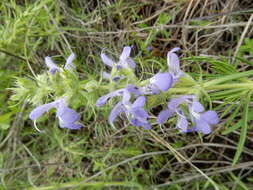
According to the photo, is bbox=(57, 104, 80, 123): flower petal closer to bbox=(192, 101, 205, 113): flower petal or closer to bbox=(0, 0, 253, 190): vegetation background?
bbox=(192, 101, 205, 113): flower petal

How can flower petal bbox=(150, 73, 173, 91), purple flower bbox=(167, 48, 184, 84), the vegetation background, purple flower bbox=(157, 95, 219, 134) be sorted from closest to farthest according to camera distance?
flower petal bbox=(150, 73, 173, 91) < purple flower bbox=(157, 95, 219, 134) < purple flower bbox=(167, 48, 184, 84) < the vegetation background

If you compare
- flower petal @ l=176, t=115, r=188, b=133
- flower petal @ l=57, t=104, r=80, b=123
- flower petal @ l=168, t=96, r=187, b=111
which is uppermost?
flower petal @ l=57, t=104, r=80, b=123

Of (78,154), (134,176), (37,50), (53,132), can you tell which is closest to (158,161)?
(134,176)

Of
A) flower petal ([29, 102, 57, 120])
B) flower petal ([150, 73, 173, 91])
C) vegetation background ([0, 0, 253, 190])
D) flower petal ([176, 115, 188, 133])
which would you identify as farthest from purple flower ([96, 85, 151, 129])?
vegetation background ([0, 0, 253, 190])

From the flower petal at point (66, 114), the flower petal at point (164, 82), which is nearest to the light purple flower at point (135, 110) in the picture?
the flower petal at point (164, 82)

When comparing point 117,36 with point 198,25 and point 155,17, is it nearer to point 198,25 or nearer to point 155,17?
point 155,17

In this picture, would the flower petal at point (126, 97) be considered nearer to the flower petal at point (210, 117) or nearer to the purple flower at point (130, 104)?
the purple flower at point (130, 104)

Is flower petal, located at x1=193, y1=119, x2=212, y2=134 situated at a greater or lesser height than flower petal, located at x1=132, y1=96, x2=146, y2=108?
lesser

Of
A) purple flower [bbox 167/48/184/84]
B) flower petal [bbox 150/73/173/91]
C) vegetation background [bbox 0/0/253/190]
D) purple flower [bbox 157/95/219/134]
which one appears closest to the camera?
flower petal [bbox 150/73/173/91]

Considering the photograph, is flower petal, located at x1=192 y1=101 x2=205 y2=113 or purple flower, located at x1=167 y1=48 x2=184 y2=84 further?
purple flower, located at x1=167 y1=48 x2=184 y2=84
